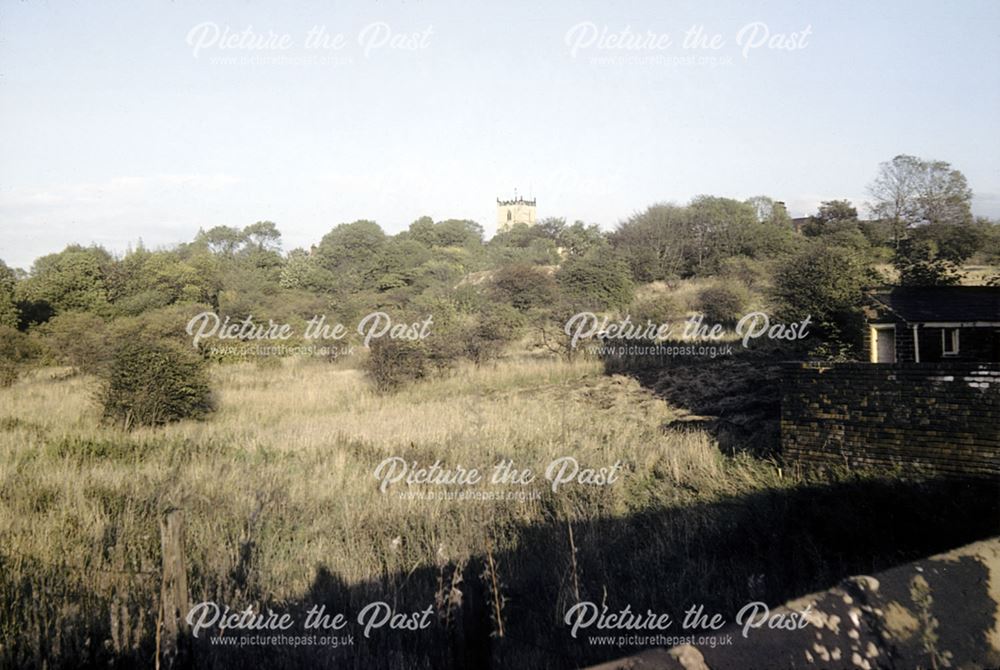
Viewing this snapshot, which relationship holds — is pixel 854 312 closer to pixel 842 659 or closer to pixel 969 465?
pixel 969 465

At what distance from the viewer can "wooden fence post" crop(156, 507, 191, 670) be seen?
4.14m

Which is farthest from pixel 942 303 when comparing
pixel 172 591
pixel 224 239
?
pixel 224 239

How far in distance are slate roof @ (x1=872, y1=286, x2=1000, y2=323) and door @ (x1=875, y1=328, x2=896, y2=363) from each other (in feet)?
1.71

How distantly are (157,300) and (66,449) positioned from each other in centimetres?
2645

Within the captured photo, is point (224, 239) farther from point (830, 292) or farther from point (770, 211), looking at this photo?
point (830, 292)

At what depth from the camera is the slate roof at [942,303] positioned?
11.2 meters

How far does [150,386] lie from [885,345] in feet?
48.9

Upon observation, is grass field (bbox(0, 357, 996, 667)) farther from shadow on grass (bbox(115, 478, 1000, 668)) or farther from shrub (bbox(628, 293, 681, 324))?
shrub (bbox(628, 293, 681, 324))

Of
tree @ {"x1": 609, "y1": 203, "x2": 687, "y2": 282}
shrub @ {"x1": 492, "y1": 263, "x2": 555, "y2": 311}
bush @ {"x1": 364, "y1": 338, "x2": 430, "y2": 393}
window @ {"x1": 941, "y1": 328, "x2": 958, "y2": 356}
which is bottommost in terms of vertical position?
bush @ {"x1": 364, "y1": 338, "x2": 430, "y2": 393}

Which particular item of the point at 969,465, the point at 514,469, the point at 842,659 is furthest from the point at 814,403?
the point at 842,659

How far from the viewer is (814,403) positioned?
8.45 metres

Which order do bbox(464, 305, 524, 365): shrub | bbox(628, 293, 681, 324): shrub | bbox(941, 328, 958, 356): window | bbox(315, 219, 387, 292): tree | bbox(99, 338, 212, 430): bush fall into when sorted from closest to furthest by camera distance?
bbox(941, 328, 958, 356): window < bbox(99, 338, 212, 430): bush < bbox(464, 305, 524, 365): shrub < bbox(628, 293, 681, 324): shrub < bbox(315, 219, 387, 292): tree

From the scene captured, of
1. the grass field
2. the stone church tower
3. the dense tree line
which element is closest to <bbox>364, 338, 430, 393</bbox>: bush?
the dense tree line

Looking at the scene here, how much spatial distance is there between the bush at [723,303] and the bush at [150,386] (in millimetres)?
20692
